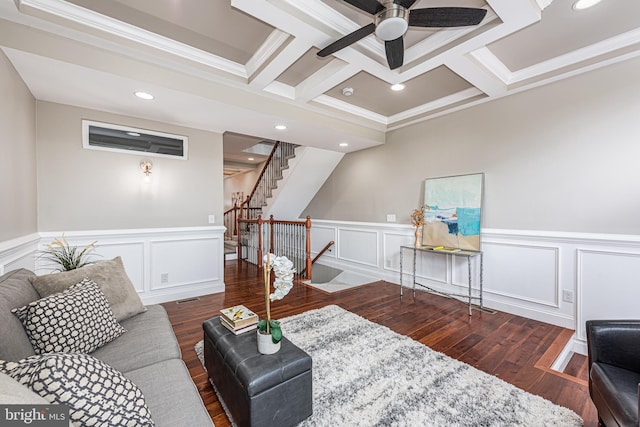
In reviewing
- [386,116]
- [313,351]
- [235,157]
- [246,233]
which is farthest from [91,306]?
[235,157]

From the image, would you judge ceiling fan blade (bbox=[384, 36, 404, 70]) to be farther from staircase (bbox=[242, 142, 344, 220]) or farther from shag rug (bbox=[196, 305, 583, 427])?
A: staircase (bbox=[242, 142, 344, 220])

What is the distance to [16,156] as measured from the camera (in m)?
2.27

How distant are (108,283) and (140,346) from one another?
2.04 feet

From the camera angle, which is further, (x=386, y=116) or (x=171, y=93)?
(x=386, y=116)

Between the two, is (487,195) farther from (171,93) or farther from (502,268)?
(171,93)

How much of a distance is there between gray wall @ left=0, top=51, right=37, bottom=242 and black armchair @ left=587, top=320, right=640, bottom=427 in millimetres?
3939

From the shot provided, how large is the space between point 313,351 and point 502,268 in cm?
258

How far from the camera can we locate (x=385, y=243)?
15.3 ft

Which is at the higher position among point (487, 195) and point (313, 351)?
point (487, 195)

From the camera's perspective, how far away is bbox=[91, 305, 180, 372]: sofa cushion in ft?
4.70

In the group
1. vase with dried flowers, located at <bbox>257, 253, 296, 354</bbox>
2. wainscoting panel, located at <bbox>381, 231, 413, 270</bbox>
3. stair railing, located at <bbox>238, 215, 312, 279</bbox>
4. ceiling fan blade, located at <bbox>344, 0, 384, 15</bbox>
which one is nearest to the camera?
vase with dried flowers, located at <bbox>257, 253, 296, 354</bbox>

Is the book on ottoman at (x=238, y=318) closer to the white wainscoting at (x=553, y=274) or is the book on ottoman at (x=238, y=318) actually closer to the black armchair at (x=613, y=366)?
the black armchair at (x=613, y=366)

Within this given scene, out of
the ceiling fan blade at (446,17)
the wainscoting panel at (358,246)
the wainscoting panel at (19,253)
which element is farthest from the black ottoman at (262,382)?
the wainscoting panel at (358,246)

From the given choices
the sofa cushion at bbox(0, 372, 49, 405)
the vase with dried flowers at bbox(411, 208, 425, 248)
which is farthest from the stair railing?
the sofa cushion at bbox(0, 372, 49, 405)
